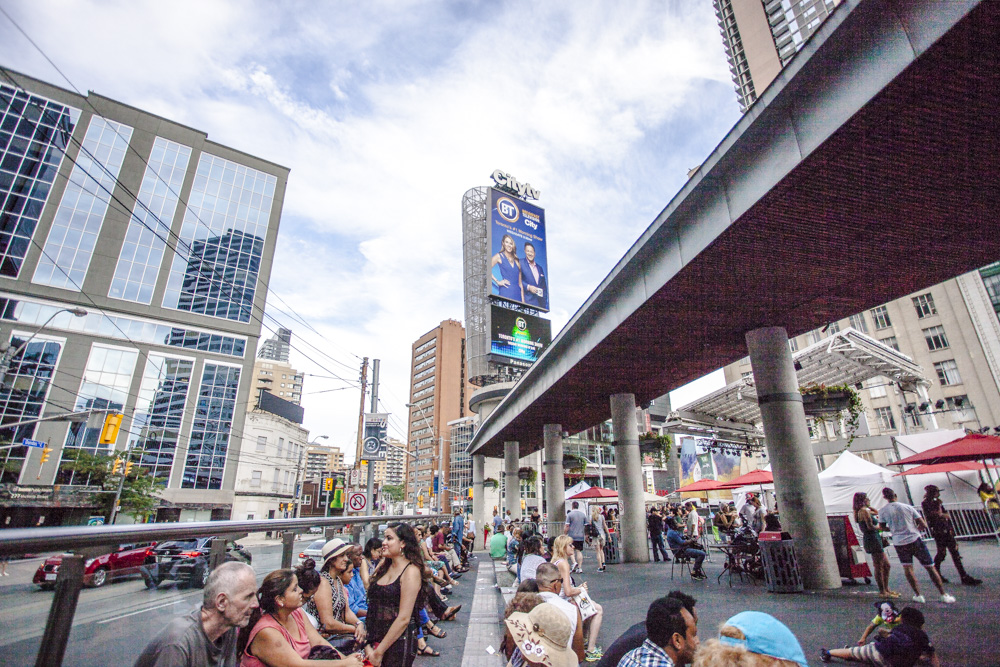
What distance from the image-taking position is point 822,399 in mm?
14781

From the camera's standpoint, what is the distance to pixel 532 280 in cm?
4103

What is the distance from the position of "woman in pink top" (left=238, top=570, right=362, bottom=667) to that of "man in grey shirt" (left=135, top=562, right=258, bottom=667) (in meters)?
0.16

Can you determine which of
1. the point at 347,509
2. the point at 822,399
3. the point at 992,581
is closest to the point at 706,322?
the point at 822,399

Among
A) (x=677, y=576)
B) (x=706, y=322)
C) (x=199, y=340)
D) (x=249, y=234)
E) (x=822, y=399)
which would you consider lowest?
(x=677, y=576)

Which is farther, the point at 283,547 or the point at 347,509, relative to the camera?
the point at 347,509

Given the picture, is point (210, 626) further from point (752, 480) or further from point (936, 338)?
point (936, 338)

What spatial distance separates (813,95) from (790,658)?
22.6ft

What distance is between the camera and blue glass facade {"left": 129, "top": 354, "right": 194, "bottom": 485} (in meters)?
45.7

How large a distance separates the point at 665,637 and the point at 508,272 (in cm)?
3658

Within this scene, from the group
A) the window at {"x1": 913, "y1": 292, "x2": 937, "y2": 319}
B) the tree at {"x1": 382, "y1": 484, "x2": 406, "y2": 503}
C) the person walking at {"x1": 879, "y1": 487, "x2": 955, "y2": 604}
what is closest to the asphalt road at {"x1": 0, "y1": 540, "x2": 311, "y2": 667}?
the person walking at {"x1": 879, "y1": 487, "x2": 955, "y2": 604}

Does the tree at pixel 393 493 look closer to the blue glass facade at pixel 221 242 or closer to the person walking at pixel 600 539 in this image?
the blue glass facade at pixel 221 242

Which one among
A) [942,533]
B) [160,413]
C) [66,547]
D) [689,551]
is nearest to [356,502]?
[689,551]

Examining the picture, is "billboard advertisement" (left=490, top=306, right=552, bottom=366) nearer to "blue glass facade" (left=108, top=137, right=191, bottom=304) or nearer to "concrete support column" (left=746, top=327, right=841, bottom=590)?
"concrete support column" (left=746, top=327, right=841, bottom=590)

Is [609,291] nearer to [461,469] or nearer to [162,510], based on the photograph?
[162,510]
